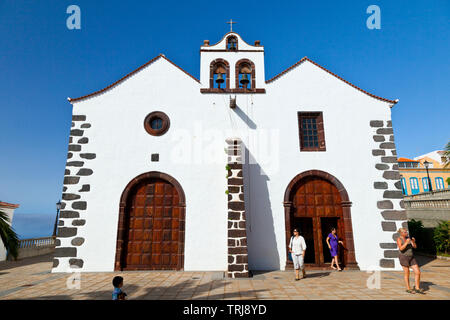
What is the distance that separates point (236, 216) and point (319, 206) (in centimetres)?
359

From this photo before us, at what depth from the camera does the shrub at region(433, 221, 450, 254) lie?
11.1 meters

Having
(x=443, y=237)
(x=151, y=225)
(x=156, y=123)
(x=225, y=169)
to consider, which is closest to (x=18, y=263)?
(x=151, y=225)

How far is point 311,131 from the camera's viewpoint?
10234mm

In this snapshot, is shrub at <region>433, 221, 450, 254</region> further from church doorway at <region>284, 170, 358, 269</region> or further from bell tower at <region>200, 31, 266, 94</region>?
bell tower at <region>200, 31, 266, 94</region>

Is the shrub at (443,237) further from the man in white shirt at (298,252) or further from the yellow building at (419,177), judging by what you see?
the yellow building at (419,177)

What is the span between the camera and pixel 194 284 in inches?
279

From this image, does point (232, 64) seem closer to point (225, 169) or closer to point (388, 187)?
point (225, 169)

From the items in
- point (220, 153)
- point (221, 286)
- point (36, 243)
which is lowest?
point (221, 286)

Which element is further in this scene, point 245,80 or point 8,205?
point 8,205

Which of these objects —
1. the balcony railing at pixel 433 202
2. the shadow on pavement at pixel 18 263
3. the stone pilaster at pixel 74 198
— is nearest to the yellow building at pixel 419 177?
the balcony railing at pixel 433 202

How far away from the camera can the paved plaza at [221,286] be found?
595cm

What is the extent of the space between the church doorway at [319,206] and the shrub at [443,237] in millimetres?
5917

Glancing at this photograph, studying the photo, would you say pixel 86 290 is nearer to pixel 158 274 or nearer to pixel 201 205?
pixel 158 274
